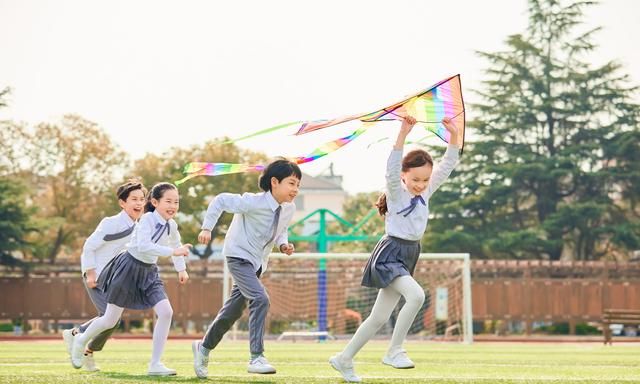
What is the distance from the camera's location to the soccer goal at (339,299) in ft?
90.0

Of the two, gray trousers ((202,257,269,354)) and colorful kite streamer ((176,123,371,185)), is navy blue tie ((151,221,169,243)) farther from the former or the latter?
gray trousers ((202,257,269,354))

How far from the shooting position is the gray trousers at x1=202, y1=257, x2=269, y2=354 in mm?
7555

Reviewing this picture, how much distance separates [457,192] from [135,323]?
1213 centimetres

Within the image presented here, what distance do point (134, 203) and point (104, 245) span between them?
427mm

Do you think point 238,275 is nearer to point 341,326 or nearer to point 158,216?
point 158,216

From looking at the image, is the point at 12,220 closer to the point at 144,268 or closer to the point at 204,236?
the point at 144,268

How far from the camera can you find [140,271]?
8414 millimetres

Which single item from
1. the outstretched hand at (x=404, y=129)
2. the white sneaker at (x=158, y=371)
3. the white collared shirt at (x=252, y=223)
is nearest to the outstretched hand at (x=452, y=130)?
the outstretched hand at (x=404, y=129)

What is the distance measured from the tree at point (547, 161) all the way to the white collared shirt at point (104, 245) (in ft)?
95.8

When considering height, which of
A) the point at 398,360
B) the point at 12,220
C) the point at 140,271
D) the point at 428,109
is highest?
the point at 12,220

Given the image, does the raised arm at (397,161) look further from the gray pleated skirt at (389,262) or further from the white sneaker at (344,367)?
the white sneaker at (344,367)

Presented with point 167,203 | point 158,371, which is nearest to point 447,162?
point 167,203

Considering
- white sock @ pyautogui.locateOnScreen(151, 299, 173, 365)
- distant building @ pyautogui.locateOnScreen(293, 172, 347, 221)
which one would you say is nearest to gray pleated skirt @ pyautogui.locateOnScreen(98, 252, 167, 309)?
white sock @ pyautogui.locateOnScreen(151, 299, 173, 365)

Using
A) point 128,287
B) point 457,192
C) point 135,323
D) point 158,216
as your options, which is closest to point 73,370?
point 128,287
